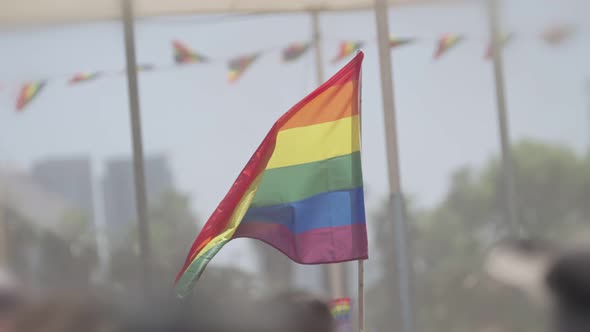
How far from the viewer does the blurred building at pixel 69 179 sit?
4.25 metres

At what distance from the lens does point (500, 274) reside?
877mm

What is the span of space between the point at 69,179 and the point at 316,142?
2072 millimetres

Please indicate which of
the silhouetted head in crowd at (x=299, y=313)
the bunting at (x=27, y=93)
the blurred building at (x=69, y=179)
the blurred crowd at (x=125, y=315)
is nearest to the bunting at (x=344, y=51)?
the blurred building at (x=69, y=179)

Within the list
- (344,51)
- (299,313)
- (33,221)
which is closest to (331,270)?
(344,51)

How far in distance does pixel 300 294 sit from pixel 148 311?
0.76 feet

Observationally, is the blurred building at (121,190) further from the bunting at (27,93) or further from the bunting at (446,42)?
the bunting at (446,42)

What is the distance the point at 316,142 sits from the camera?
2.57 metres

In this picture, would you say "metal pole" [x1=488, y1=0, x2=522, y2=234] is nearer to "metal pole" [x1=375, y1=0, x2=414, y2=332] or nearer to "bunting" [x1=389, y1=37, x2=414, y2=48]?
Result: "bunting" [x1=389, y1=37, x2=414, y2=48]

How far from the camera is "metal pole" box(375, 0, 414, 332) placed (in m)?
A: 3.81

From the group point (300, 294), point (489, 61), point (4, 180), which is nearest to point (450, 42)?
point (489, 61)

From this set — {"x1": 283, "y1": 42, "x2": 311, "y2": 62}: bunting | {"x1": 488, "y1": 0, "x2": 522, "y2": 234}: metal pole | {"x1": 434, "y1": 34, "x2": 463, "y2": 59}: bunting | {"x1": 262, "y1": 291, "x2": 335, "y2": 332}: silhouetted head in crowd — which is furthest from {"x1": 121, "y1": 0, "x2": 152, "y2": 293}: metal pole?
{"x1": 262, "y1": 291, "x2": 335, "y2": 332}: silhouetted head in crowd

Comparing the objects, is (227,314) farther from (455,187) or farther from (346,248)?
(455,187)

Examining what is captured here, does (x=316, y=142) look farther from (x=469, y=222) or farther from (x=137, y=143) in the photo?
(x=469, y=222)

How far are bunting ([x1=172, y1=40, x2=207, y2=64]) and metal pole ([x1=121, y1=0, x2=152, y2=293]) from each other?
0.99ft
